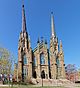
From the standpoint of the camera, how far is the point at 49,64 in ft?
252

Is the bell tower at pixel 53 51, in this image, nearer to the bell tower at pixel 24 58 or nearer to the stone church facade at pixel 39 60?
the stone church facade at pixel 39 60

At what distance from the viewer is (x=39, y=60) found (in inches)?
2926

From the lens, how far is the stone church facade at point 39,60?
2842 inches

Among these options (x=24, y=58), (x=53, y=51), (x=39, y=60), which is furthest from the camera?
(x=53, y=51)

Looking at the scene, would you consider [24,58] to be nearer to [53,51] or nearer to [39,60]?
[39,60]

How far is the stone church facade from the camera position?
7219 cm

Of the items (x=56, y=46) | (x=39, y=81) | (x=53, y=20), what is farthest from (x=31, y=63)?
(x=53, y=20)

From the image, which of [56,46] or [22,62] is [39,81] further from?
[56,46]

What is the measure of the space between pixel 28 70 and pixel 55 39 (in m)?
16.4

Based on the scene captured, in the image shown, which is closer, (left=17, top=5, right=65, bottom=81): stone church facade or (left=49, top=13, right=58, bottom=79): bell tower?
(left=17, top=5, right=65, bottom=81): stone church facade

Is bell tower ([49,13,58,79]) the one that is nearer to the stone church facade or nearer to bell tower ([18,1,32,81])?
the stone church facade

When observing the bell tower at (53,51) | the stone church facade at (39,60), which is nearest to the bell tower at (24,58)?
the stone church facade at (39,60)

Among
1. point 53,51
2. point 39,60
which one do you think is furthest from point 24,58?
point 53,51

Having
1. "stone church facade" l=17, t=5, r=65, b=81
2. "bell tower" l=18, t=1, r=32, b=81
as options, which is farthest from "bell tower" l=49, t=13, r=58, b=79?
"bell tower" l=18, t=1, r=32, b=81
